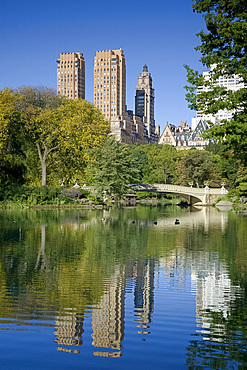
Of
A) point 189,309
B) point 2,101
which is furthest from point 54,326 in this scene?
point 2,101

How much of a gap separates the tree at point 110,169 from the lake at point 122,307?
36.1m

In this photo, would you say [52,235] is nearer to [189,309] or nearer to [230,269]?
[230,269]

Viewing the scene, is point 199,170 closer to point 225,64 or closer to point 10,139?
point 10,139

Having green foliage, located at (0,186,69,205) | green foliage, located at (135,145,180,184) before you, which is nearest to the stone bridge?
green foliage, located at (0,186,69,205)

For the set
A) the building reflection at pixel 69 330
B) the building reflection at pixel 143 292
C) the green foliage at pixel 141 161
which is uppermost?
the green foliage at pixel 141 161

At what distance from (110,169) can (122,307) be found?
158ft

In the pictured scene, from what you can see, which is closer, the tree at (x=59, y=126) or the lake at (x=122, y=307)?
the lake at (x=122, y=307)

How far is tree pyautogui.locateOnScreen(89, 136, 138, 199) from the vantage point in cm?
5838

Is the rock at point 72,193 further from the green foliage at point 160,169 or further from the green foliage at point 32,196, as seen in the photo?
the green foliage at point 160,169

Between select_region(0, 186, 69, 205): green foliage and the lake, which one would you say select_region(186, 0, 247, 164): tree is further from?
select_region(0, 186, 69, 205): green foliage

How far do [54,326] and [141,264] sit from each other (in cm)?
839

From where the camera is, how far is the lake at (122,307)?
7746 millimetres

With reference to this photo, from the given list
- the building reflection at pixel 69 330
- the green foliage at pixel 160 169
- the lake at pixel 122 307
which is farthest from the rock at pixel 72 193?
the green foliage at pixel 160 169

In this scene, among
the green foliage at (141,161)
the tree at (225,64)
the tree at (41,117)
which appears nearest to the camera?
the tree at (225,64)
